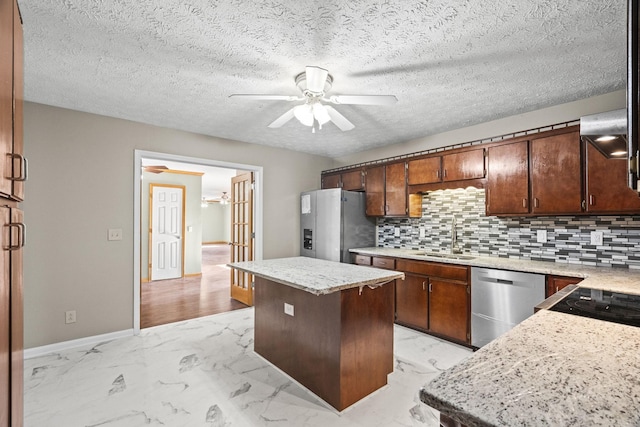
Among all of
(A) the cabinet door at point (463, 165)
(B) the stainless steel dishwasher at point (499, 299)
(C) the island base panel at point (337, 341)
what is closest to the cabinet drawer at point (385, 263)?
(B) the stainless steel dishwasher at point (499, 299)

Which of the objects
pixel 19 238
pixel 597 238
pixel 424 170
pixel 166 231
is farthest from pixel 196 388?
pixel 166 231

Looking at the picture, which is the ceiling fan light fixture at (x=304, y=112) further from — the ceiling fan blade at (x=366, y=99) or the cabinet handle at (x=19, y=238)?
the cabinet handle at (x=19, y=238)

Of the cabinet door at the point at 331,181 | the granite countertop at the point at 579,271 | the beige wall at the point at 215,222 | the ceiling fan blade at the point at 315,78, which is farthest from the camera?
the beige wall at the point at 215,222

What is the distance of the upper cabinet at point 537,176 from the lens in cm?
264

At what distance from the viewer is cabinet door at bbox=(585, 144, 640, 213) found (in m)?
2.37

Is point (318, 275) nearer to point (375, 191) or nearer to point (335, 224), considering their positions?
point (335, 224)

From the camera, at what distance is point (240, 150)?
4230 millimetres

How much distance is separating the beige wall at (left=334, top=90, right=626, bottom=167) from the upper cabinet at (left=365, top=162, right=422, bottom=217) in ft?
1.12

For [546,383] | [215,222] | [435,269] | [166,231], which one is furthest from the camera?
[215,222]

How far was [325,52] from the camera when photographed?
1.97 meters

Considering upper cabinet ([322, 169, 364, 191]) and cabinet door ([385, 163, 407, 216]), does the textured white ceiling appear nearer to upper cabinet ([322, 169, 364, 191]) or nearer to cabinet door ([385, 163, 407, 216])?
cabinet door ([385, 163, 407, 216])

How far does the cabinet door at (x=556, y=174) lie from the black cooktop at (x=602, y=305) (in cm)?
123

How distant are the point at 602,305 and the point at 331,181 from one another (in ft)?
12.7

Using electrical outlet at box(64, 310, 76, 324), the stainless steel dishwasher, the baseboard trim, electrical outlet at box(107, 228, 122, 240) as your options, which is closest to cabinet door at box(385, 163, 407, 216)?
the stainless steel dishwasher
